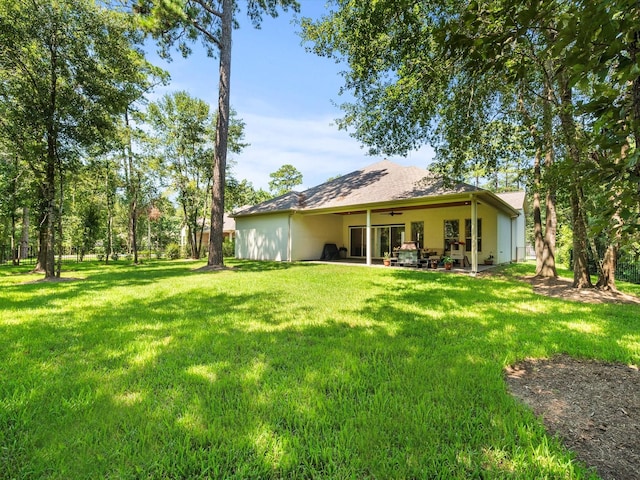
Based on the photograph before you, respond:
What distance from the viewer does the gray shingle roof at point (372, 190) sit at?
11.4m

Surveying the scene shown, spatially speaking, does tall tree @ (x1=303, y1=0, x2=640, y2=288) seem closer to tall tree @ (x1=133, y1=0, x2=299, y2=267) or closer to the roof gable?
the roof gable

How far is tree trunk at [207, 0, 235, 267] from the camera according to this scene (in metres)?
11.6

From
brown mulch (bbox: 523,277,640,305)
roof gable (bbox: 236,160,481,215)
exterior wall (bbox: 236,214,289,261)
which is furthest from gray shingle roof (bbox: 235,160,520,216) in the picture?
brown mulch (bbox: 523,277,640,305)

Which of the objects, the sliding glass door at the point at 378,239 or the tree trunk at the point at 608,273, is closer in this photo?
the tree trunk at the point at 608,273

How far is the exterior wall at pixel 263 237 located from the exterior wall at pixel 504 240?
10.5 metres

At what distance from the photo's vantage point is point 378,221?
1680cm

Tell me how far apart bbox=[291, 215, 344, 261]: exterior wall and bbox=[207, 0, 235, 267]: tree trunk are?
4420 millimetres

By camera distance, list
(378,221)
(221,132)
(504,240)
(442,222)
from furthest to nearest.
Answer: (378,221) → (504,240) → (442,222) → (221,132)

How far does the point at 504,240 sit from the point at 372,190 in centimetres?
768

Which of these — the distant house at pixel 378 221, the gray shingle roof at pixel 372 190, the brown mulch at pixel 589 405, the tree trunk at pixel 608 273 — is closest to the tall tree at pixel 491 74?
the tree trunk at pixel 608 273

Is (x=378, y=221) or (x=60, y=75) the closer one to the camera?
(x=60, y=75)

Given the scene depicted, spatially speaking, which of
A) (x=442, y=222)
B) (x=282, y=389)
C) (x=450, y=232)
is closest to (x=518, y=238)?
(x=450, y=232)

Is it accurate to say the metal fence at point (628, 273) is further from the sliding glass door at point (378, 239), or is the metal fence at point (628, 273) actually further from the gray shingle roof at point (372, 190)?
the sliding glass door at point (378, 239)

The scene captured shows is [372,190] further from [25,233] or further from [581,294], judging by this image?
[25,233]
